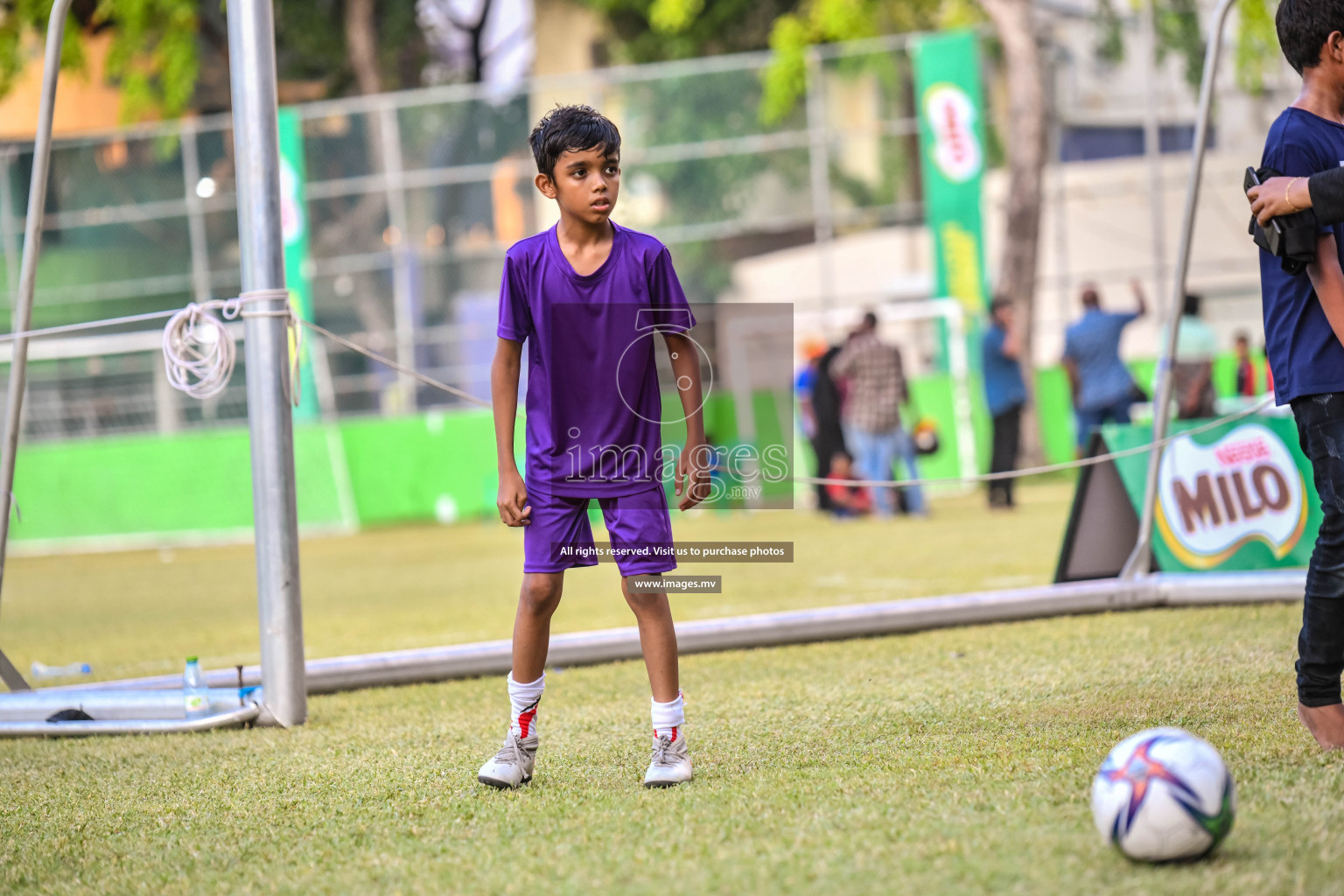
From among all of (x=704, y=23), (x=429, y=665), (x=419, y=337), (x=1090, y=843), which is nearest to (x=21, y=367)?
(x=429, y=665)

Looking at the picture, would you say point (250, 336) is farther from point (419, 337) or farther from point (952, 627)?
point (419, 337)

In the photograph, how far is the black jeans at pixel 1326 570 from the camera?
3422 millimetres

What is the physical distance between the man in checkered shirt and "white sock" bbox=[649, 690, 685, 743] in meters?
9.94

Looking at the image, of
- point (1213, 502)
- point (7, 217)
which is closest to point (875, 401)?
point (1213, 502)

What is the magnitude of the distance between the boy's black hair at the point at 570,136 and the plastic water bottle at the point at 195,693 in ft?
8.05

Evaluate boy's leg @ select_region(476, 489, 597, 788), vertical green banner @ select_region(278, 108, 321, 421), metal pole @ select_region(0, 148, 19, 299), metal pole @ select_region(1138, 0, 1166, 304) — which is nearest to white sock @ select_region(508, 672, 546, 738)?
boy's leg @ select_region(476, 489, 597, 788)

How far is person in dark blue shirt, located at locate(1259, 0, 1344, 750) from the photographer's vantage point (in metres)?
3.41

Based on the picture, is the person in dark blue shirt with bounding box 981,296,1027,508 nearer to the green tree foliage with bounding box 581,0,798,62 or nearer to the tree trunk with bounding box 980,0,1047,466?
the tree trunk with bounding box 980,0,1047,466

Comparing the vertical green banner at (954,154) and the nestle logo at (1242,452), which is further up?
the vertical green banner at (954,154)

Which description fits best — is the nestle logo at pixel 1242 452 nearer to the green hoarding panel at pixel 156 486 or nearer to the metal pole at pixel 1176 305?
the metal pole at pixel 1176 305

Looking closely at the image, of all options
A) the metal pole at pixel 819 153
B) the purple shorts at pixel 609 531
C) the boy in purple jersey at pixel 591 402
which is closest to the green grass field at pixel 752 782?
the boy in purple jersey at pixel 591 402

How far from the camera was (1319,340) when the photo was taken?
3.47 metres

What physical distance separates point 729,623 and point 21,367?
3.12 m

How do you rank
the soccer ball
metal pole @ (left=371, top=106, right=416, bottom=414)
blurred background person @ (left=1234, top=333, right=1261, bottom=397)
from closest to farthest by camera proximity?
the soccer ball, blurred background person @ (left=1234, top=333, right=1261, bottom=397), metal pole @ (left=371, top=106, right=416, bottom=414)
